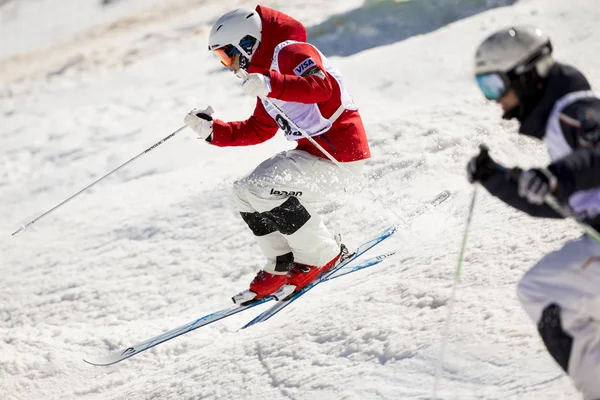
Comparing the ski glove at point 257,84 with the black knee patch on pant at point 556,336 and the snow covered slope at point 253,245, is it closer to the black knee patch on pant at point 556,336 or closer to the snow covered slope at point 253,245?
the snow covered slope at point 253,245

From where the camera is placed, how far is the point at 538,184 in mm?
2535

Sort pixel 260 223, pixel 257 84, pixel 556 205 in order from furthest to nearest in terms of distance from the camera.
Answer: pixel 260 223
pixel 257 84
pixel 556 205

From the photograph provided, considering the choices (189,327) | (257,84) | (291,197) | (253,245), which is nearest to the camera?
(257,84)

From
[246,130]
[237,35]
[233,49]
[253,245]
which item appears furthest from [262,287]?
[237,35]

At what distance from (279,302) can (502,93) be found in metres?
3.15

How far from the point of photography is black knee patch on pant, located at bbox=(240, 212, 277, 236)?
5230 mm

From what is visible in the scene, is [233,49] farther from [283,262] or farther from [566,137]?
[566,137]

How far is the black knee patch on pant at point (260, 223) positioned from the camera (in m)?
5.23

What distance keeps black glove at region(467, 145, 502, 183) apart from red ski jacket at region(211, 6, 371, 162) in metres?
2.00

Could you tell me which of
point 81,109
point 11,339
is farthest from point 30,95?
point 11,339

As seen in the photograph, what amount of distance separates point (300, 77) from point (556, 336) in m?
2.53

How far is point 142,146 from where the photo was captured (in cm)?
1241

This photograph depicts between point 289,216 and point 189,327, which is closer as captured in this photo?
point 289,216

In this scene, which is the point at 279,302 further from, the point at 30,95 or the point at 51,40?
the point at 51,40
